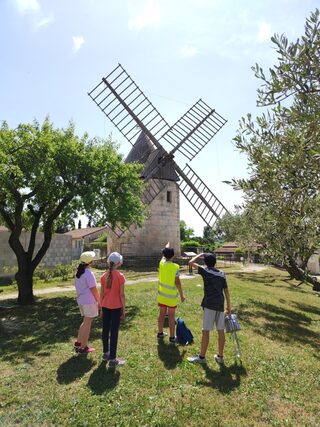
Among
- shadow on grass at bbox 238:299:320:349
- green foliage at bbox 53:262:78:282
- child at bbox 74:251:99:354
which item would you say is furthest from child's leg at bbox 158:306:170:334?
green foliage at bbox 53:262:78:282

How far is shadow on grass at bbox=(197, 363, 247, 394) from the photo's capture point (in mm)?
6207

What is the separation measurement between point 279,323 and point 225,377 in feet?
20.1

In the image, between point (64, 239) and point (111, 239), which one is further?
point (111, 239)

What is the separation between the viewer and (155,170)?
95.3 ft

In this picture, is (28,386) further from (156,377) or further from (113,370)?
(156,377)

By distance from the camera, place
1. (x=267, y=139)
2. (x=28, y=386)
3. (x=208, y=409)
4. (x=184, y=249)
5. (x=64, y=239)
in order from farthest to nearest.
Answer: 1. (x=184, y=249)
2. (x=64, y=239)
3. (x=267, y=139)
4. (x=28, y=386)
5. (x=208, y=409)

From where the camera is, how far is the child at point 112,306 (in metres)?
6.94

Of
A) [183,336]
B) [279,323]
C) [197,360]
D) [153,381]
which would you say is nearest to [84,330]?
[153,381]

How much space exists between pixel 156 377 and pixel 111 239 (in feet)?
82.3

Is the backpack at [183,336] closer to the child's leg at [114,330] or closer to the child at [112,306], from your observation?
the child at [112,306]

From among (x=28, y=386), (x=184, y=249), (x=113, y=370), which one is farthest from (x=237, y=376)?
(x=184, y=249)

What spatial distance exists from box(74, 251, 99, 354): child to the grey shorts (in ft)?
7.73

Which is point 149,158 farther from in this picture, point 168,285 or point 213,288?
point 213,288

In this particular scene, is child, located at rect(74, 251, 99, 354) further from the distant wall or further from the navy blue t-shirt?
the distant wall
